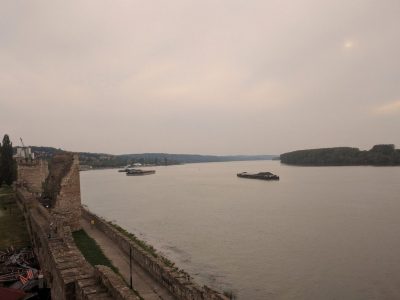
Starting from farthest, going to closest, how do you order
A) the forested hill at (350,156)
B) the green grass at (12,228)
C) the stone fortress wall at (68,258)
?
1. the forested hill at (350,156)
2. the green grass at (12,228)
3. the stone fortress wall at (68,258)

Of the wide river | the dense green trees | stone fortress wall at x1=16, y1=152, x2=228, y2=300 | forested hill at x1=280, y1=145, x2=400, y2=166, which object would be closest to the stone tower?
stone fortress wall at x1=16, y1=152, x2=228, y2=300

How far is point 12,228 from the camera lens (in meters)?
20.7

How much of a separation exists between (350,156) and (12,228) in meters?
138

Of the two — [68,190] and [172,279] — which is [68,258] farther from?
[68,190]

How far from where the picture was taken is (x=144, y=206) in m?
47.6

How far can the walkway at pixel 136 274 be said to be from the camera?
12.7m

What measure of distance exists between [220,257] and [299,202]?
1065 inches

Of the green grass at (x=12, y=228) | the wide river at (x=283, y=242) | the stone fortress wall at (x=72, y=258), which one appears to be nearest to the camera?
the stone fortress wall at (x=72, y=258)

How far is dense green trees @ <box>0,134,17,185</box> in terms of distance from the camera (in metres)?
42.9

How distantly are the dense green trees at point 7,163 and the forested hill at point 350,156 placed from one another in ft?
398

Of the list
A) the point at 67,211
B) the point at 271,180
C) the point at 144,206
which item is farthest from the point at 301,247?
the point at 271,180

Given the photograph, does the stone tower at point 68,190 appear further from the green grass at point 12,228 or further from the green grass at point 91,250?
the green grass at point 12,228

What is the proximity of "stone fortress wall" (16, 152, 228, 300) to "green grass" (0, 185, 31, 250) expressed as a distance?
1.48m

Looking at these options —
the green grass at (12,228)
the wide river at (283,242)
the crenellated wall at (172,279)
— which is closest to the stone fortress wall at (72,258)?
the crenellated wall at (172,279)
